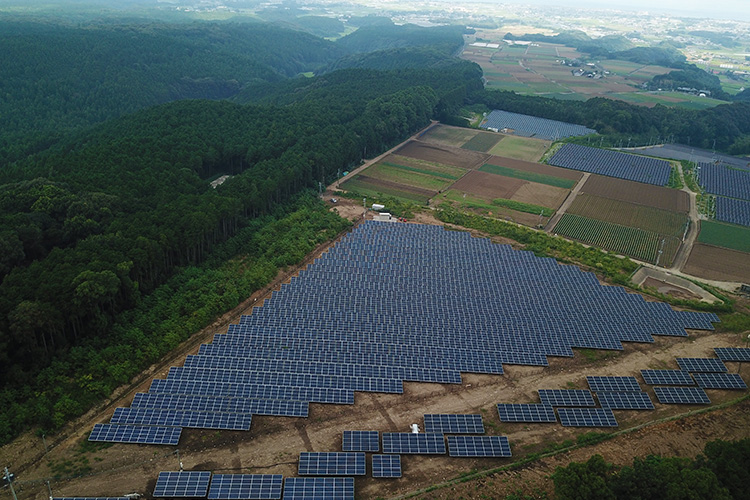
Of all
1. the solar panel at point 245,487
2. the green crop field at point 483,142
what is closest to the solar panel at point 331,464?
the solar panel at point 245,487

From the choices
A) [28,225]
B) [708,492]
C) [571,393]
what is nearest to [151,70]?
[28,225]

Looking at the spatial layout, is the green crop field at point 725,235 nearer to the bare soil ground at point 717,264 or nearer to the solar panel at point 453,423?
the bare soil ground at point 717,264

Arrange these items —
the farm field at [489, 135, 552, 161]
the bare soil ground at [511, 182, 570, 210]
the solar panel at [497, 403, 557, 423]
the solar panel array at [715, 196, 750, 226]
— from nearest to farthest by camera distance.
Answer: the solar panel at [497, 403, 557, 423], the solar panel array at [715, 196, 750, 226], the bare soil ground at [511, 182, 570, 210], the farm field at [489, 135, 552, 161]

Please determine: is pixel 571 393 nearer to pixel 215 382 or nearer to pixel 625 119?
pixel 215 382

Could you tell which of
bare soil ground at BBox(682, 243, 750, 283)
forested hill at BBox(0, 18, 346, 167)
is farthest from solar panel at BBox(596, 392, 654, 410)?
forested hill at BBox(0, 18, 346, 167)

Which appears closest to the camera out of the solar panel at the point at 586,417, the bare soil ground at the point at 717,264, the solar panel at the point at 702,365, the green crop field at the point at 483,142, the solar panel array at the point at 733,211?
the solar panel at the point at 586,417

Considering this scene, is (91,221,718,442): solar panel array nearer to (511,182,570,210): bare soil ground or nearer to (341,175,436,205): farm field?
(341,175,436,205): farm field
